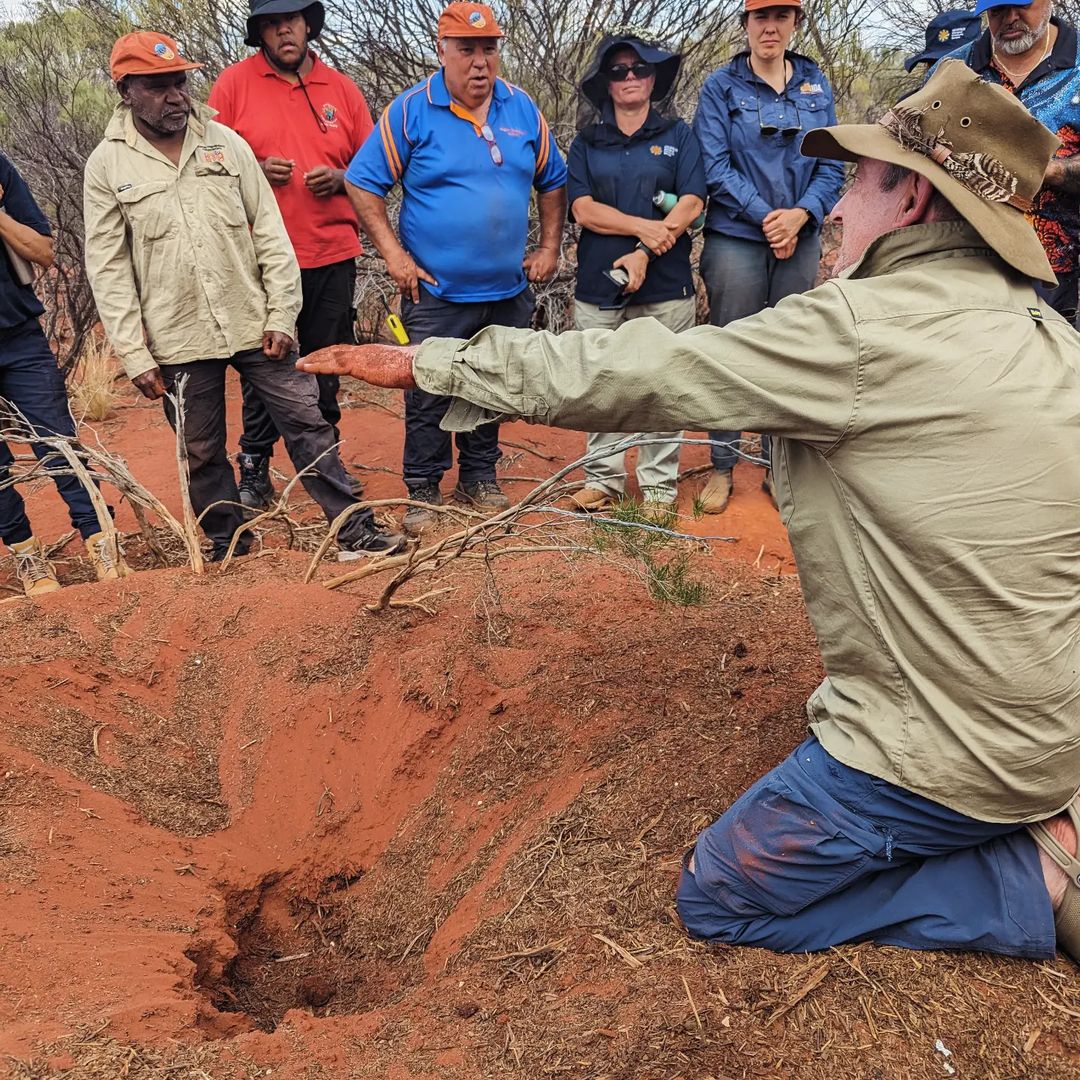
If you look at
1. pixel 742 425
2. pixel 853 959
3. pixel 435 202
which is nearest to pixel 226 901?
pixel 853 959

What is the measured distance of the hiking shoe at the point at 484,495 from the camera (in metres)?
5.78

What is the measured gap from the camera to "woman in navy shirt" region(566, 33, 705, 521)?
5254mm

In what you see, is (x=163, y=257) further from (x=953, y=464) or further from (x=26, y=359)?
(x=953, y=464)

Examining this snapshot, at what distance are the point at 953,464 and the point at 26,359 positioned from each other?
460 centimetres

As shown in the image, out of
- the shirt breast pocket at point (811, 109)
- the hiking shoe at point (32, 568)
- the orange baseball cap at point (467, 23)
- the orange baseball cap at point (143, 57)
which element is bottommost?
the hiking shoe at point (32, 568)

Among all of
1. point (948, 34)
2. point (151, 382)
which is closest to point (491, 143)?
point (151, 382)

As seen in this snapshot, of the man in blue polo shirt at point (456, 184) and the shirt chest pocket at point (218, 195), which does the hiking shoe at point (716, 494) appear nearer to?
the man in blue polo shirt at point (456, 184)

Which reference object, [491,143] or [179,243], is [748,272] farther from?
[179,243]

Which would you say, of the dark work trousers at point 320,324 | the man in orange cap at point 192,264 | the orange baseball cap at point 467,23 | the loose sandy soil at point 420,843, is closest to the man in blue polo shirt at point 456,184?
the orange baseball cap at point 467,23

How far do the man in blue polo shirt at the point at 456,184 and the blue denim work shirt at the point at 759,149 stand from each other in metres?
0.89

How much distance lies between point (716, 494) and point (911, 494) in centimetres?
365

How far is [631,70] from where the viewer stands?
16.9ft

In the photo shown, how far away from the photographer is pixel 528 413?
2174 millimetres

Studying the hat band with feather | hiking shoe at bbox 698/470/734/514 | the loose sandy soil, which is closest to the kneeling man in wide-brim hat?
the hat band with feather
